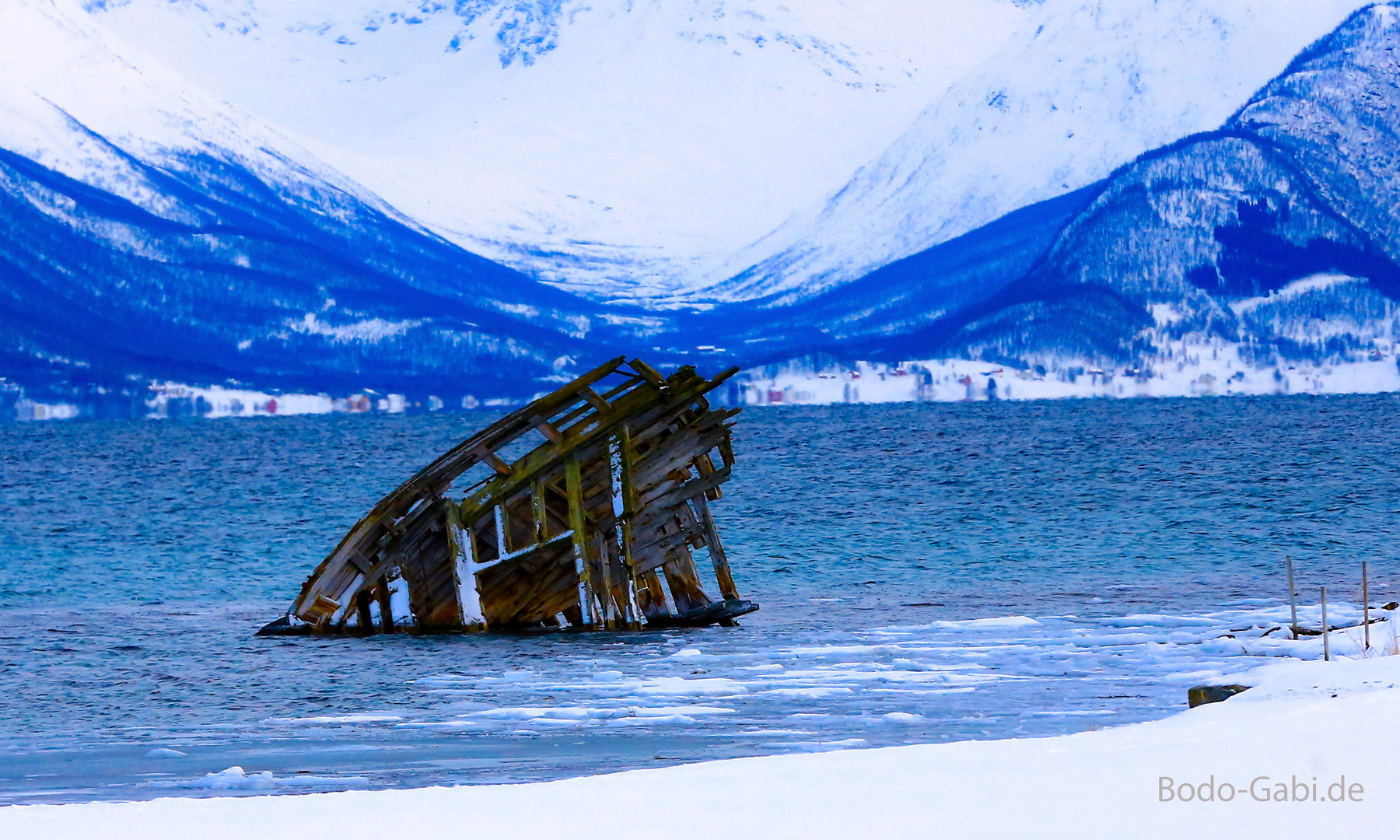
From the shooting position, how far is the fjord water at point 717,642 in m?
17.7

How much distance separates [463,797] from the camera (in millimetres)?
12344

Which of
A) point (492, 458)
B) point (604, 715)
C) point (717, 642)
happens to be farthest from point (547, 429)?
point (604, 715)

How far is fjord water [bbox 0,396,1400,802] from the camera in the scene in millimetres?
17719

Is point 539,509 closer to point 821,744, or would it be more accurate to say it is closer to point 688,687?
point 688,687

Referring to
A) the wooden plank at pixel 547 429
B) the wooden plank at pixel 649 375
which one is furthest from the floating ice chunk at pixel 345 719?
the wooden plank at pixel 649 375

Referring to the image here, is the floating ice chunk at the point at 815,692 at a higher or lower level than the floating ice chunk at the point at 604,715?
lower

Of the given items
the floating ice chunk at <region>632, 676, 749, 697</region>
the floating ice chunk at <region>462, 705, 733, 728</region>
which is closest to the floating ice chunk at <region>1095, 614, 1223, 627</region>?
the floating ice chunk at <region>632, 676, 749, 697</region>

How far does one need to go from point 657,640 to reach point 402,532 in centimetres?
448

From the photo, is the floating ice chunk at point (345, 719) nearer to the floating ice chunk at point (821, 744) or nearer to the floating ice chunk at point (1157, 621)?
the floating ice chunk at point (821, 744)

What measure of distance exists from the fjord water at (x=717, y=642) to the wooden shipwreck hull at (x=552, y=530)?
0.68m

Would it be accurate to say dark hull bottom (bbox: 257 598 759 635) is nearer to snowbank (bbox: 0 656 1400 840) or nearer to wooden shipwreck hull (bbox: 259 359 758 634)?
wooden shipwreck hull (bbox: 259 359 758 634)

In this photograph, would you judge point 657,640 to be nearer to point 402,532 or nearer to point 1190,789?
point 402,532

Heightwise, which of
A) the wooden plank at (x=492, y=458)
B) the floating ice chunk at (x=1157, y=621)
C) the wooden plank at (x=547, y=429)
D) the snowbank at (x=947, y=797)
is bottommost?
the floating ice chunk at (x=1157, y=621)

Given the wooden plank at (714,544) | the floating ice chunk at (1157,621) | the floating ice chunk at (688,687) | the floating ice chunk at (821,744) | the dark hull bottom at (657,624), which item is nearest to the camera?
the floating ice chunk at (821,744)
